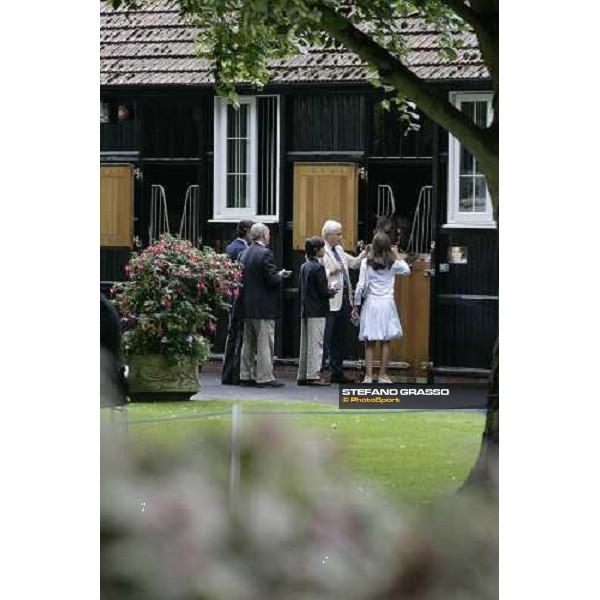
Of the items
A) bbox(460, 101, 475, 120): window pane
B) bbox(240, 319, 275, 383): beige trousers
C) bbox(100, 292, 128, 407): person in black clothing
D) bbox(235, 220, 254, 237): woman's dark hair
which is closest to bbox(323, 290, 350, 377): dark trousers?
bbox(240, 319, 275, 383): beige trousers

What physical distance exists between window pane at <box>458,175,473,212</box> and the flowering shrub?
4.10 feet

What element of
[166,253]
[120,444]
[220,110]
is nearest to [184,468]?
[120,444]

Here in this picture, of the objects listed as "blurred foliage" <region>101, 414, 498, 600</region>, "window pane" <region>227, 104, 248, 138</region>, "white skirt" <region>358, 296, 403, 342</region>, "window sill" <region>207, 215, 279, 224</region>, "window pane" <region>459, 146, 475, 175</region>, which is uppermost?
"window pane" <region>227, 104, 248, 138</region>

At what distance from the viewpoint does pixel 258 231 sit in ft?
38.2

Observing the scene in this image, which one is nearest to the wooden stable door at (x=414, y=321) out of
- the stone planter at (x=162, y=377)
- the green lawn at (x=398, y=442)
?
the green lawn at (x=398, y=442)

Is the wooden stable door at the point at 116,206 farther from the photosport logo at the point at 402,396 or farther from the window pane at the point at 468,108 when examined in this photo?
the window pane at the point at 468,108

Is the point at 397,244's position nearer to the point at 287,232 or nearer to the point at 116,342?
the point at 287,232

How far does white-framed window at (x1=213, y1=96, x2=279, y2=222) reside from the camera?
38.5 ft

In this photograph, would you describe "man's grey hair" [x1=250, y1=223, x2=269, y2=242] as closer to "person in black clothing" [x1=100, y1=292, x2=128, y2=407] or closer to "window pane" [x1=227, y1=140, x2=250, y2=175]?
"window pane" [x1=227, y1=140, x2=250, y2=175]

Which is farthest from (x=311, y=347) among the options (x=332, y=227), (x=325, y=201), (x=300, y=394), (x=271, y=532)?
(x=271, y=532)

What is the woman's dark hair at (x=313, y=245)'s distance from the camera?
37.9ft

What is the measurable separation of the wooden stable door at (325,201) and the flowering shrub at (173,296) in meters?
0.44

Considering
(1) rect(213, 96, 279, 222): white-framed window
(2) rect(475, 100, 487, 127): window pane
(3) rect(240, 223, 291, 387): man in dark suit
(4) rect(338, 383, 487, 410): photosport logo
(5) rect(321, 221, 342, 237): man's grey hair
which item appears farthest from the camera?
(1) rect(213, 96, 279, 222): white-framed window
